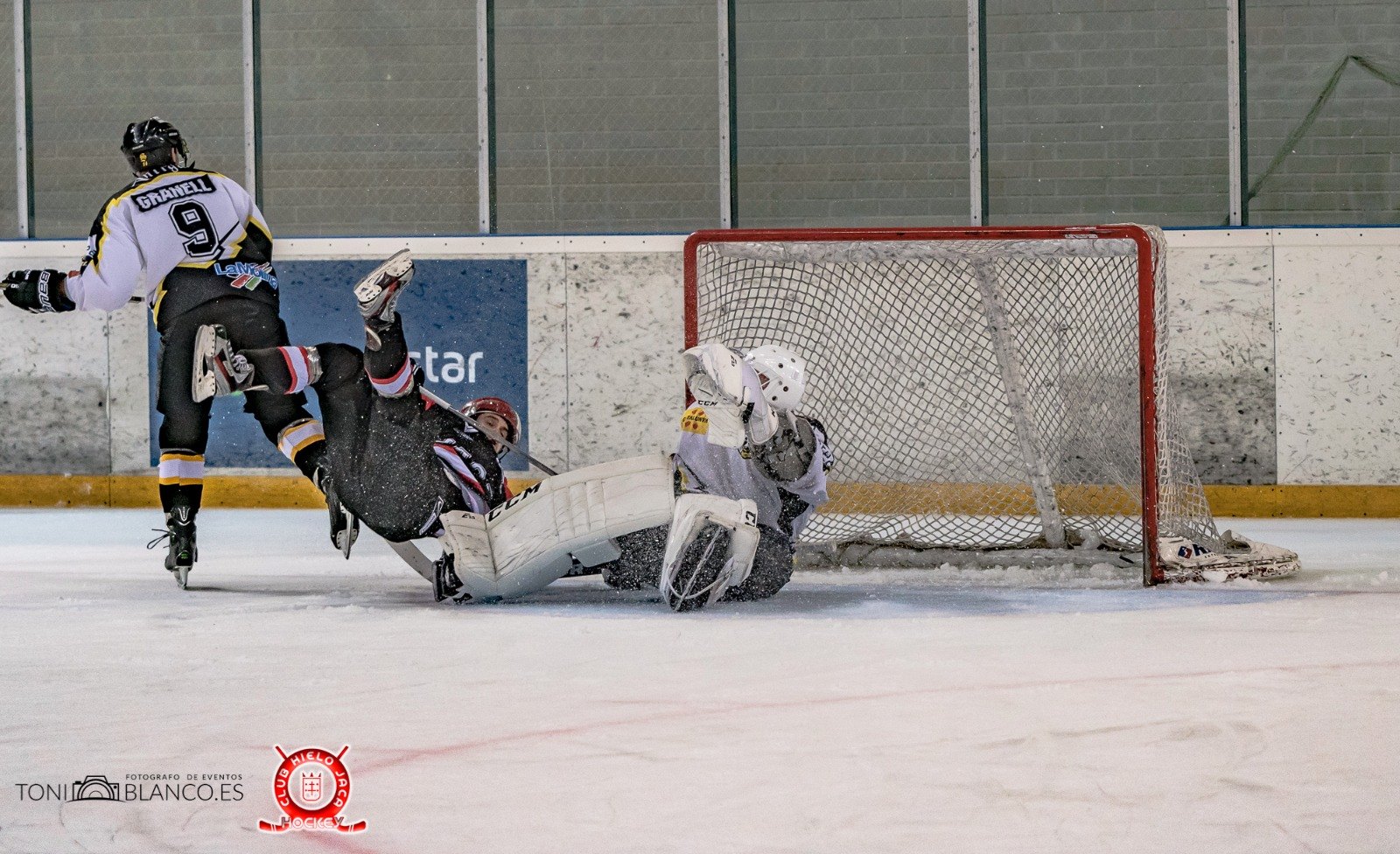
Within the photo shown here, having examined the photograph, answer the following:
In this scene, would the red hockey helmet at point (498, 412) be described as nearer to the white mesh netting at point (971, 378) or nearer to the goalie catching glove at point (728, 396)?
the goalie catching glove at point (728, 396)

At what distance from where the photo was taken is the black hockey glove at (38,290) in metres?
3.48

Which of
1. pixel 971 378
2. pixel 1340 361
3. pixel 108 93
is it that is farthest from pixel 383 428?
pixel 108 93

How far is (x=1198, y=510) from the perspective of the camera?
3.76 m

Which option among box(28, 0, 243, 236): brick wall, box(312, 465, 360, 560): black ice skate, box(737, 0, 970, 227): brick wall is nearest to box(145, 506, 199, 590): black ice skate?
box(312, 465, 360, 560): black ice skate

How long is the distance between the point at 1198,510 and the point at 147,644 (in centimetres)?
263

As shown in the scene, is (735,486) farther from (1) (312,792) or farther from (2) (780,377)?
(1) (312,792)

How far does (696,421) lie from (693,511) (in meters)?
0.19

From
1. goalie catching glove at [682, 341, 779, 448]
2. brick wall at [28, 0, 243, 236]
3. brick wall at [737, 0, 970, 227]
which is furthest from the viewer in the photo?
brick wall at [28, 0, 243, 236]

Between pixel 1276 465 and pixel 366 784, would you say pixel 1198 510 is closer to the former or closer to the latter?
pixel 1276 465

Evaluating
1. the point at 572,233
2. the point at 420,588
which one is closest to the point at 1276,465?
the point at 572,233

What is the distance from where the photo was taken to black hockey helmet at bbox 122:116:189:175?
11.8 feet

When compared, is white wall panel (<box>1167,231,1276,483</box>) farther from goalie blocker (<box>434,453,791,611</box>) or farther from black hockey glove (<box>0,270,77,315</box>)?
black hockey glove (<box>0,270,77,315</box>)

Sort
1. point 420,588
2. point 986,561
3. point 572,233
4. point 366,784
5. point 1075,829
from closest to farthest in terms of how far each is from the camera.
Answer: point 1075,829 → point 366,784 → point 420,588 → point 986,561 → point 572,233

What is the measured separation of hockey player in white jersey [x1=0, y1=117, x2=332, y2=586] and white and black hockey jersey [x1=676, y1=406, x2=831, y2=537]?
1029 mm
